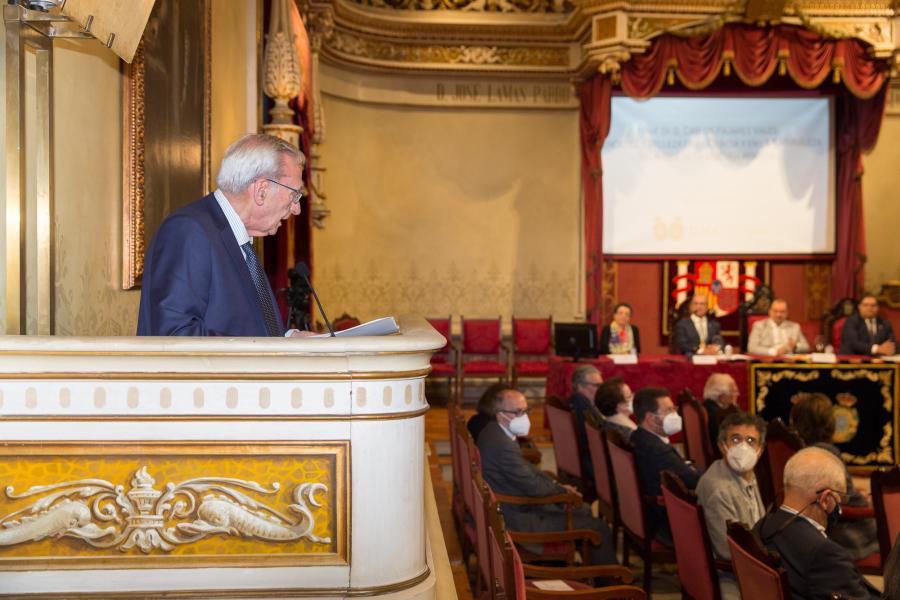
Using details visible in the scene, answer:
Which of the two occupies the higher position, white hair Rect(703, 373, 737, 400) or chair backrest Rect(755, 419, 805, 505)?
white hair Rect(703, 373, 737, 400)

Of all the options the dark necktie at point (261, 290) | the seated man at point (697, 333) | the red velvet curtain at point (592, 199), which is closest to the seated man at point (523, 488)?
the dark necktie at point (261, 290)

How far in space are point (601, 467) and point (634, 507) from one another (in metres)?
0.61

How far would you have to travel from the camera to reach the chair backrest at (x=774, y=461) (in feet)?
16.2

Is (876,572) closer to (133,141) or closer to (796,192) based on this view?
(133,141)

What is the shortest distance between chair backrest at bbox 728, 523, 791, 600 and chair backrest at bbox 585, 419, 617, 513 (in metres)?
1.85

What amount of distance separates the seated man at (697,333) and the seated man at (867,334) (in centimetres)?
115

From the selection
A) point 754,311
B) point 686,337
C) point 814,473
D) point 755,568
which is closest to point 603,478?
point 814,473

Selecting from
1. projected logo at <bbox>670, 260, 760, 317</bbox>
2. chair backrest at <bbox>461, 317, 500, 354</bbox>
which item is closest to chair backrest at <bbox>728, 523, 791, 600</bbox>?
chair backrest at <bbox>461, 317, 500, 354</bbox>

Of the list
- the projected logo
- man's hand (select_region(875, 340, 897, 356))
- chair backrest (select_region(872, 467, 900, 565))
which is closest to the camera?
chair backrest (select_region(872, 467, 900, 565))

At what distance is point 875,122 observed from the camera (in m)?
10.8

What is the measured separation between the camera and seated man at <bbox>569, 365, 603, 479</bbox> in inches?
223

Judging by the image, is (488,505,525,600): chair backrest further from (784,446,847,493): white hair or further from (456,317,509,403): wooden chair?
(456,317,509,403): wooden chair

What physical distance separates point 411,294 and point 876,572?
23.6ft

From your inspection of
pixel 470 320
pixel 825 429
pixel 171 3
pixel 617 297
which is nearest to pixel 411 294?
pixel 470 320
